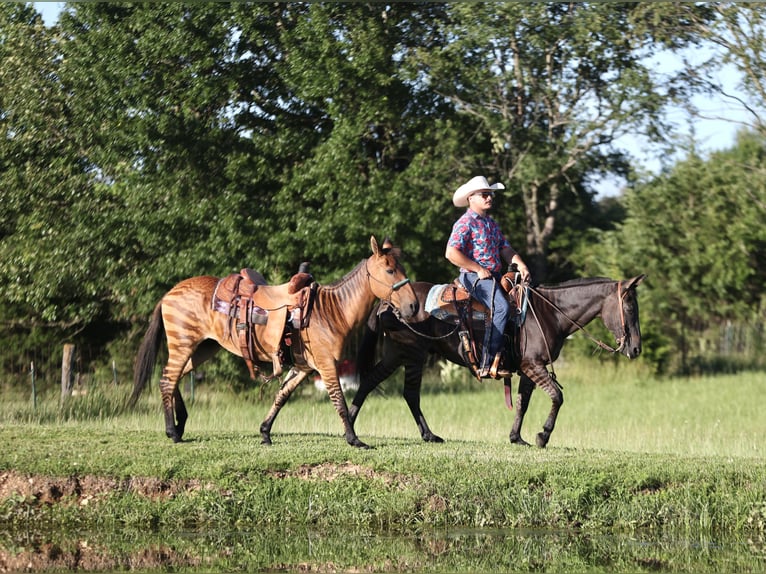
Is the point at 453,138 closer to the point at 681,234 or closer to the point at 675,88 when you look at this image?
the point at 675,88

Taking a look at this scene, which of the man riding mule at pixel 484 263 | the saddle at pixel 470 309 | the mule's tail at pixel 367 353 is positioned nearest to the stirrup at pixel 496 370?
the man riding mule at pixel 484 263

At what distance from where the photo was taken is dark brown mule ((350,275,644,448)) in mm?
12227

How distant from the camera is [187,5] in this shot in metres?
23.5

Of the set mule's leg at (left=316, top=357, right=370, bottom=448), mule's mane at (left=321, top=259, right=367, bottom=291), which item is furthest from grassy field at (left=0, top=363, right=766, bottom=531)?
mule's mane at (left=321, top=259, right=367, bottom=291)

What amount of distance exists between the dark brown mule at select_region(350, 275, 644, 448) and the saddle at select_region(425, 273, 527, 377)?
10 cm

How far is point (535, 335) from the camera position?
41.2ft

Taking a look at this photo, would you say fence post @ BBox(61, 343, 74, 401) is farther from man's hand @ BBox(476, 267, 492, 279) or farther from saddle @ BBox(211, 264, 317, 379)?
man's hand @ BBox(476, 267, 492, 279)

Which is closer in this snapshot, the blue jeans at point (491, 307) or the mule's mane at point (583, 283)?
the blue jeans at point (491, 307)

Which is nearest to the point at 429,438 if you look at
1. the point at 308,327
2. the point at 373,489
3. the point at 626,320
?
the point at 308,327

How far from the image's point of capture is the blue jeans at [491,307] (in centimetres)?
1234

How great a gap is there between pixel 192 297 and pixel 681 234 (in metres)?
20.1

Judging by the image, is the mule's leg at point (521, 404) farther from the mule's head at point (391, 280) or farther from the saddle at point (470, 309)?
the mule's head at point (391, 280)

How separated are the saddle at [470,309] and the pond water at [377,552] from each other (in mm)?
3330

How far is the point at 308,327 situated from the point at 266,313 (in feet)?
1.79
